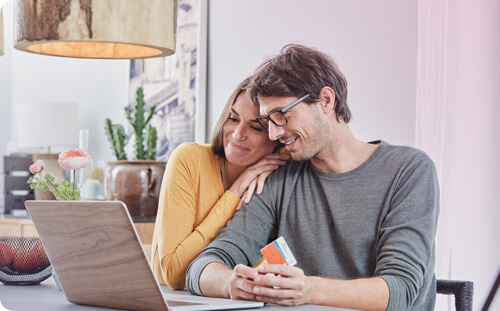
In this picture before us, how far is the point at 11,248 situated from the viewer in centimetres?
174

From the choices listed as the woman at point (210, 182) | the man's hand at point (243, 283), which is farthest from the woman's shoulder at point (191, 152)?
the man's hand at point (243, 283)

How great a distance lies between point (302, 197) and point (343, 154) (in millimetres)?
175

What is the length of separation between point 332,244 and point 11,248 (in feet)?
2.81

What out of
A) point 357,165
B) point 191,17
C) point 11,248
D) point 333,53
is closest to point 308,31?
point 333,53

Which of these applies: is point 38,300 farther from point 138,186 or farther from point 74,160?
point 138,186

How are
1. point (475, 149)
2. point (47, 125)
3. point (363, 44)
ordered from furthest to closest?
point (47, 125), point (363, 44), point (475, 149)

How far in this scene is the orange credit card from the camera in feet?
4.94

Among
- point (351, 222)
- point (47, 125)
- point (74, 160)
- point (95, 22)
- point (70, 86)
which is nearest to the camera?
point (95, 22)

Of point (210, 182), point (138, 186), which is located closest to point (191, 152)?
point (210, 182)

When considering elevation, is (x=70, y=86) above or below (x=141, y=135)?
above

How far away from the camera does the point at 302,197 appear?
6.52 feet

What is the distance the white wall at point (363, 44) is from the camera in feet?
8.77

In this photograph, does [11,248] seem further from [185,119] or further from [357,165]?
[185,119]

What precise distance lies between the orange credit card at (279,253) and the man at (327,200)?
178 mm
